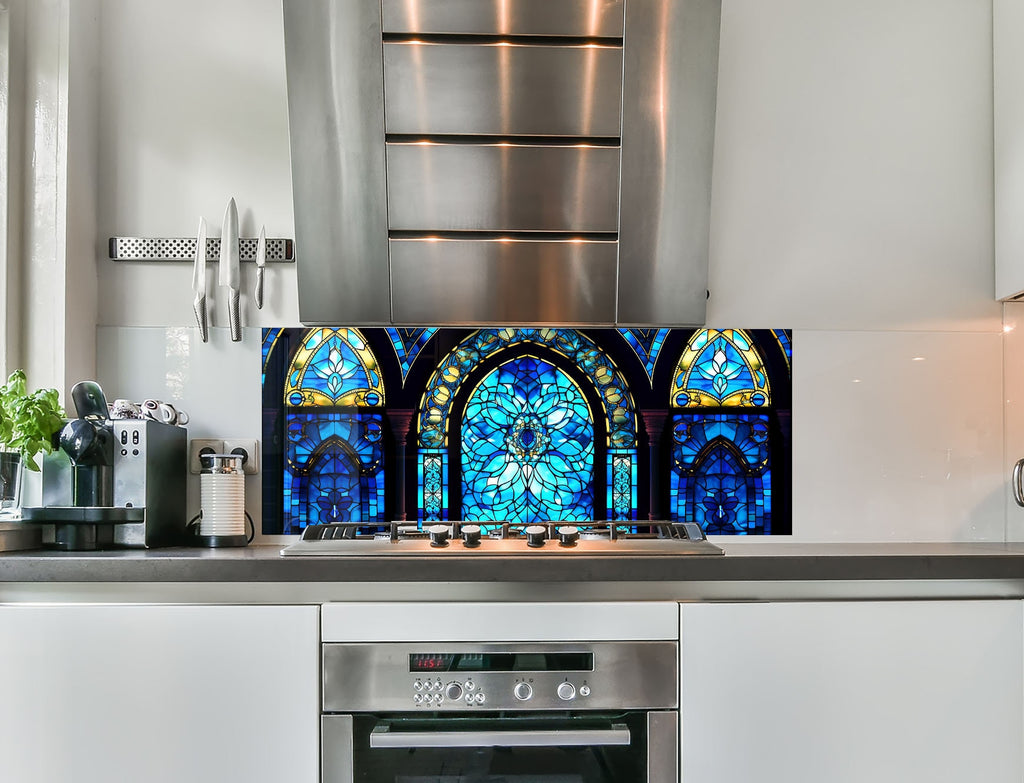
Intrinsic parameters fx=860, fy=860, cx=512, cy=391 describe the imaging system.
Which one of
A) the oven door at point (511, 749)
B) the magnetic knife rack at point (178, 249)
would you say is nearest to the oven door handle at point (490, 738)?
the oven door at point (511, 749)

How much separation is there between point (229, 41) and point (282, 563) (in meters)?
1.37

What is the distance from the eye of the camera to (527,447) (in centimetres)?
215

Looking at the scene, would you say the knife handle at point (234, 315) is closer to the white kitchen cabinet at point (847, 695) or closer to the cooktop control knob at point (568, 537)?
the cooktop control knob at point (568, 537)

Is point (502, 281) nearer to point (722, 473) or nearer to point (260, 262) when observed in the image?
point (260, 262)

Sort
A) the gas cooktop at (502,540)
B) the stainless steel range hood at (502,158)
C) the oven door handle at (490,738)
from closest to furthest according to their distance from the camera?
the oven door handle at (490,738) < the gas cooktop at (502,540) < the stainless steel range hood at (502,158)

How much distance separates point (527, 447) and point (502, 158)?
0.70 meters

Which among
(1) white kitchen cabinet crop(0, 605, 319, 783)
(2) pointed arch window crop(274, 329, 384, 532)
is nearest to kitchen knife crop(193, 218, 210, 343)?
(2) pointed arch window crop(274, 329, 384, 532)

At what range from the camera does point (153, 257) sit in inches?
83.4

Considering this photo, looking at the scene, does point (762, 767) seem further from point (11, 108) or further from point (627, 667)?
point (11, 108)

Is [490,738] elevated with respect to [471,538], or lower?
lower

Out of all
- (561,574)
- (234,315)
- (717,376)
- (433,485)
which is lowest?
(561,574)

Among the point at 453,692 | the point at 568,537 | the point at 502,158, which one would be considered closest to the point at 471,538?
the point at 568,537

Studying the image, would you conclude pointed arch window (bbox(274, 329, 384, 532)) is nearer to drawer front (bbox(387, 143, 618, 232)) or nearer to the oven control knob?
drawer front (bbox(387, 143, 618, 232))

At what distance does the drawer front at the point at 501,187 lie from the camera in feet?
6.46
